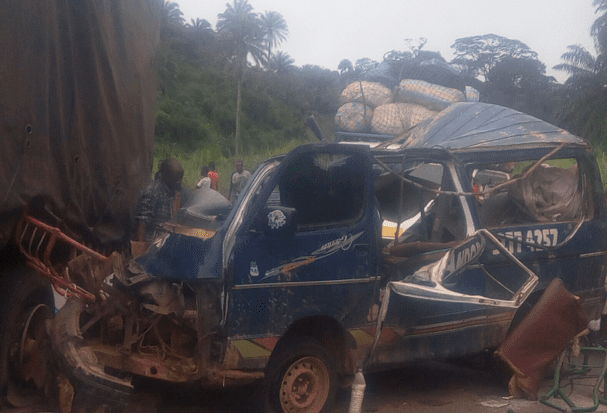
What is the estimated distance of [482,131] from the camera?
6.29 metres

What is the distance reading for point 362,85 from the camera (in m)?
11.1

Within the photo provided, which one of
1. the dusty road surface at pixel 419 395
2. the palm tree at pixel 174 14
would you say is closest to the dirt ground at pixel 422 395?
the dusty road surface at pixel 419 395

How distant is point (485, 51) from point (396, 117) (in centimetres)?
3708

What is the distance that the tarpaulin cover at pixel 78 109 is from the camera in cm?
411

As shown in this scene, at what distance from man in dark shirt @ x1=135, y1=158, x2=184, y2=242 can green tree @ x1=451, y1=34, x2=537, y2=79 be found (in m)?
38.0

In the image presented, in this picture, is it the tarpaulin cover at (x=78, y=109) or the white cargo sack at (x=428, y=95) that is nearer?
the tarpaulin cover at (x=78, y=109)

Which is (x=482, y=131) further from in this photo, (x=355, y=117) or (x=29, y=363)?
(x=355, y=117)

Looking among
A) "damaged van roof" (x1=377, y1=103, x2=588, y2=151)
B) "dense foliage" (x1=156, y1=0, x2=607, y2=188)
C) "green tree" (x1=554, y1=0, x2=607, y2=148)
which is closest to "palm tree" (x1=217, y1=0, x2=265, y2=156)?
"dense foliage" (x1=156, y1=0, x2=607, y2=188)

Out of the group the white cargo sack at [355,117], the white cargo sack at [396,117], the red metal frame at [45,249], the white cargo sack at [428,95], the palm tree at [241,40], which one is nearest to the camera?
the red metal frame at [45,249]

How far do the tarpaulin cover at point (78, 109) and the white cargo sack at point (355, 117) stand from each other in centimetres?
484

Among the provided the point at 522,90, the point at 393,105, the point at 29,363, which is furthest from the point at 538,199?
the point at 522,90

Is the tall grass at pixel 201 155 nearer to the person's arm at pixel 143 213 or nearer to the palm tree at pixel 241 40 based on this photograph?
the palm tree at pixel 241 40

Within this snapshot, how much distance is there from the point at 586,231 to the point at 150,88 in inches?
161

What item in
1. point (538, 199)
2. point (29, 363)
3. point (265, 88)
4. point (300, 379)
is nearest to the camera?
point (29, 363)
